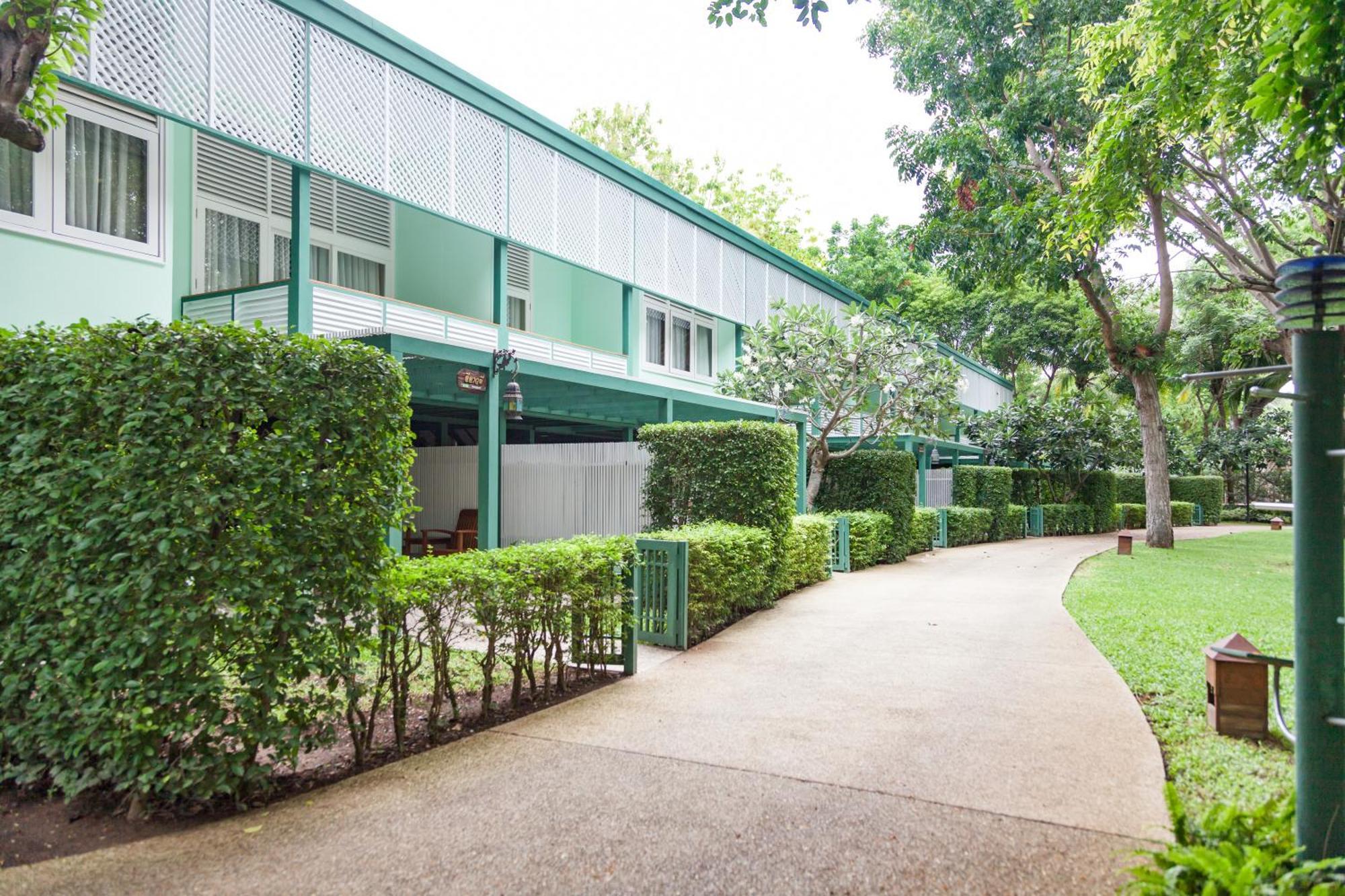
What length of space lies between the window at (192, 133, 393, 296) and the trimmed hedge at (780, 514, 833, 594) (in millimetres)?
7841

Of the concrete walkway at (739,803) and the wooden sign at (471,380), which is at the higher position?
the wooden sign at (471,380)

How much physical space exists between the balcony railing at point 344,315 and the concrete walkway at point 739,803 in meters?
6.07

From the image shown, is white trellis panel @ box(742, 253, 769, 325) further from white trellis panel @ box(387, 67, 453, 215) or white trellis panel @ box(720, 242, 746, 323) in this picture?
white trellis panel @ box(387, 67, 453, 215)

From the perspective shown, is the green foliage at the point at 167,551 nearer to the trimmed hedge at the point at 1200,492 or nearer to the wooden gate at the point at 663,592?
the wooden gate at the point at 663,592

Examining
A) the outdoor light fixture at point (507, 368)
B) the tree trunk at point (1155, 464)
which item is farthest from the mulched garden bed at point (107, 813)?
the tree trunk at point (1155, 464)

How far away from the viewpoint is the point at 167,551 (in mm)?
3588

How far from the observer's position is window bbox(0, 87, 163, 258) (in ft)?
28.5

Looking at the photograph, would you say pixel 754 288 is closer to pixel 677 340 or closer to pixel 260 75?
pixel 677 340

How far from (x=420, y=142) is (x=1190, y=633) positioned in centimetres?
1155

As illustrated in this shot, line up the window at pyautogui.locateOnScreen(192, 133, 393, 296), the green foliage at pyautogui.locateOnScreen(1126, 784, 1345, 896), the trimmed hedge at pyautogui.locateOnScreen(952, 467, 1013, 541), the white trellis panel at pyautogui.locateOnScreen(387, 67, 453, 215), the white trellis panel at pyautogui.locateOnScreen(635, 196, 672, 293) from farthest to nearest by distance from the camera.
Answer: the trimmed hedge at pyautogui.locateOnScreen(952, 467, 1013, 541) → the white trellis panel at pyautogui.locateOnScreen(635, 196, 672, 293) → the window at pyautogui.locateOnScreen(192, 133, 393, 296) → the white trellis panel at pyautogui.locateOnScreen(387, 67, 453, 215) → the green foliage at pyautogui.locateOnScreen(1126, 784, 1345, 896)

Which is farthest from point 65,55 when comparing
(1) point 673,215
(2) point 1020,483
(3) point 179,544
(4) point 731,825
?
(2) point 1020,483

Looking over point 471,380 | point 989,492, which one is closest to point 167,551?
point 471,380

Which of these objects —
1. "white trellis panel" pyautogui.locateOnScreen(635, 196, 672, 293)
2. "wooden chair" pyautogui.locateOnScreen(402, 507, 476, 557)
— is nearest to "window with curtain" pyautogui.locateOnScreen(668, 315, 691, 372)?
"white trellis panel" pyautogui.locateOnScreen(635, 196, 672, 293)

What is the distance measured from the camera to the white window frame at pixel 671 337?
18406 mm
